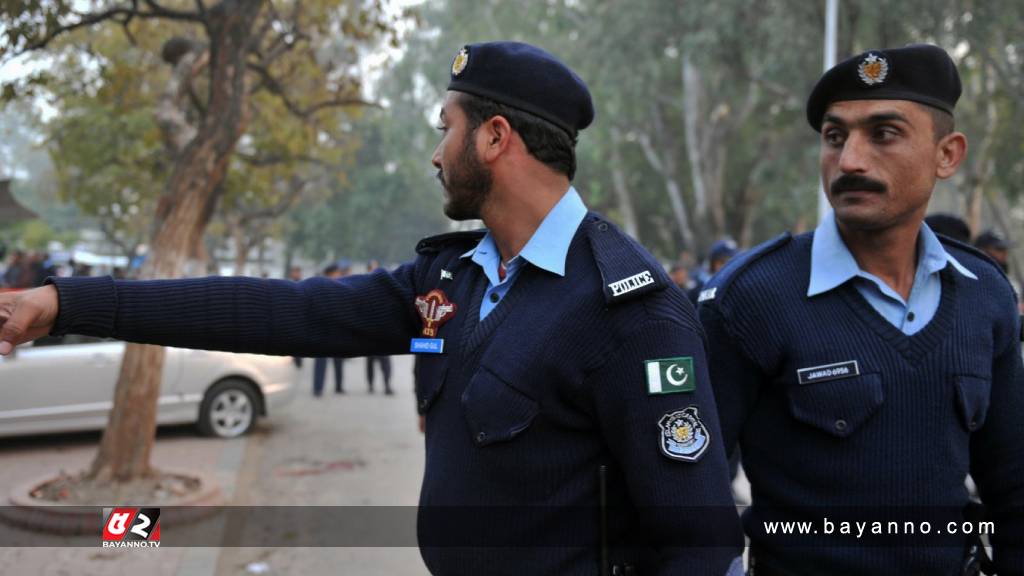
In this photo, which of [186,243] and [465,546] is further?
[186,243]

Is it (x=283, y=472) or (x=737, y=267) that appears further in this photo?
(x=283, y=472)

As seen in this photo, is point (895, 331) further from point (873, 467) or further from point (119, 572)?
point (119, 572)

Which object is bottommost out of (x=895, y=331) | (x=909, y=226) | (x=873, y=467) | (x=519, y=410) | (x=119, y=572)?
(x=119, y=572)

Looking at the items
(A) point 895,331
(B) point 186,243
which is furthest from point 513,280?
(B) point 186,243

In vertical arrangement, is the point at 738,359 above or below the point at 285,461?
above

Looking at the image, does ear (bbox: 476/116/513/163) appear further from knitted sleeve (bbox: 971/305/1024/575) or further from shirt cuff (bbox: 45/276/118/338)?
knitted sleeve (bbox: 971/305/1024/575)

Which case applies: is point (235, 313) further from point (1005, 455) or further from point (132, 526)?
point (132, 526)

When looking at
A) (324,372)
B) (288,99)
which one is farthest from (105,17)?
(324,372)

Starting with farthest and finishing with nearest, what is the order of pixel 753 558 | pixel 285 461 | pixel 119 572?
1. pixel 285 461
2. pixel 119 572
3. pixel 753 558

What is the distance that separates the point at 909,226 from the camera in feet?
6.98

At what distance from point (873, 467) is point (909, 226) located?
0.58 meters

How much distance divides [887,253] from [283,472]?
7315 millimetres

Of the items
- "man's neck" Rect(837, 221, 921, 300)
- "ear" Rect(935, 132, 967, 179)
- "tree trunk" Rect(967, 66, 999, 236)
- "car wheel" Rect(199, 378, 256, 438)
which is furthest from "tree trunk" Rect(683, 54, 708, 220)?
"man's neck" Rect(837, 221, 921, 300)

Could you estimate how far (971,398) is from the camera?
77.6 inches
